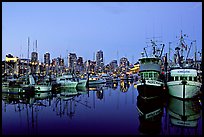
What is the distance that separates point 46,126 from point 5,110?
38.9ft

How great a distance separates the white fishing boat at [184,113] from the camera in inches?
925

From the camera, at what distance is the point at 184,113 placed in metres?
27.4

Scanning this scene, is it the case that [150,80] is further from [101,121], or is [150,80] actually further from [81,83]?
[81,83]

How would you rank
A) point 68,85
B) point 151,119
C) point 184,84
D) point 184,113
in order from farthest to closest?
point 68,85 → point 184,84 → point 184,113 → point 151,119

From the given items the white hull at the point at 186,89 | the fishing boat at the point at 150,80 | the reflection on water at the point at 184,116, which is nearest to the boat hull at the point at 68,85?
the fishing boat at the point at 150,80

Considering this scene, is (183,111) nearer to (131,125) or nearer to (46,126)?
(131,125)

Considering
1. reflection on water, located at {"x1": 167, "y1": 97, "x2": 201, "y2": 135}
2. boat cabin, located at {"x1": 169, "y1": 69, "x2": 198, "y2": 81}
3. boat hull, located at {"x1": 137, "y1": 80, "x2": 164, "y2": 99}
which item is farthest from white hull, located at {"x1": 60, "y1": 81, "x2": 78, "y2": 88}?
reflection on water, located at {"x1": 167, "y1": 97, "x2": 201, "y2": 135}

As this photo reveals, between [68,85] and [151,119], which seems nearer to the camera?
[151,119]

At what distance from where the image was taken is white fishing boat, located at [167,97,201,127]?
23484 mm

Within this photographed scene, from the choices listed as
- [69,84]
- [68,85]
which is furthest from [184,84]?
[68,85]

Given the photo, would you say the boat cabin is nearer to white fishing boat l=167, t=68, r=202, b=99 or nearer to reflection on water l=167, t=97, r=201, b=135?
white fishing boat l=167, t=68, r=202, b=99

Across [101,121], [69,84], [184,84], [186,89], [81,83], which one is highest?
[184,84]

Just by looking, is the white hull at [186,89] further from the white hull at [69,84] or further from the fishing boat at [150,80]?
the white hull at [69,84]

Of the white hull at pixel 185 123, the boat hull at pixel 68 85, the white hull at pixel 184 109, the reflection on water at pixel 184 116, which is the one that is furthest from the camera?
the boat hull at pixel 68 85
